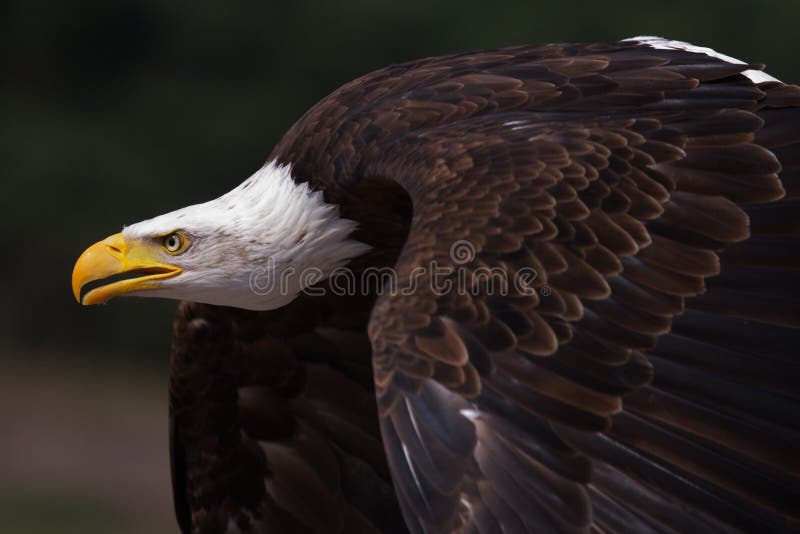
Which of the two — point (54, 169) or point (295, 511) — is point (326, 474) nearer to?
point (295, 511)

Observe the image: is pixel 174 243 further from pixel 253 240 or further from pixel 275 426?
pixel 275 426

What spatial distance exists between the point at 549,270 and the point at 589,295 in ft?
0.35

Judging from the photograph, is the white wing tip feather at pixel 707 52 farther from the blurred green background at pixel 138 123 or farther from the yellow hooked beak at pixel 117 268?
the blurred green background at pixel 138 123

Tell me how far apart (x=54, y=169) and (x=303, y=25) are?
1.81 meters

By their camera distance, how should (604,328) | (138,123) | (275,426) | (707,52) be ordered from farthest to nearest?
(138,123), (275,426), (707,52), (604,328)

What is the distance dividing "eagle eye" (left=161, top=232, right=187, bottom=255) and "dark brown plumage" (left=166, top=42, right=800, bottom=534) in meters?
0.46

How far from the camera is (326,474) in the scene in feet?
15.6

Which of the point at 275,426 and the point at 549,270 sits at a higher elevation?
the point at 549,270

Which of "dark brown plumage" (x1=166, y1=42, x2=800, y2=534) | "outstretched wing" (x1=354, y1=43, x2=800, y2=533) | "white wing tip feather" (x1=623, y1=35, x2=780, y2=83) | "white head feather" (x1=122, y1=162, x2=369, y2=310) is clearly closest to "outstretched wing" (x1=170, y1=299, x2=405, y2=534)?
"white head feather" (x1=122, y1=162, x2=369, y2=310)

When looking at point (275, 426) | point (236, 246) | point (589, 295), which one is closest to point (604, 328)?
point (589, 295)

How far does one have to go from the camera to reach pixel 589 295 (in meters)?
3.33

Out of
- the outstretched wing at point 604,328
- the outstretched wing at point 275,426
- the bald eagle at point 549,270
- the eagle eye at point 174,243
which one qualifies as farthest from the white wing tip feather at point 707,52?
the eagle eye at point 174,243

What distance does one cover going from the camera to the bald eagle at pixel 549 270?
123 inches

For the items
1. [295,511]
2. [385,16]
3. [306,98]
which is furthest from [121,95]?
[295,511]
